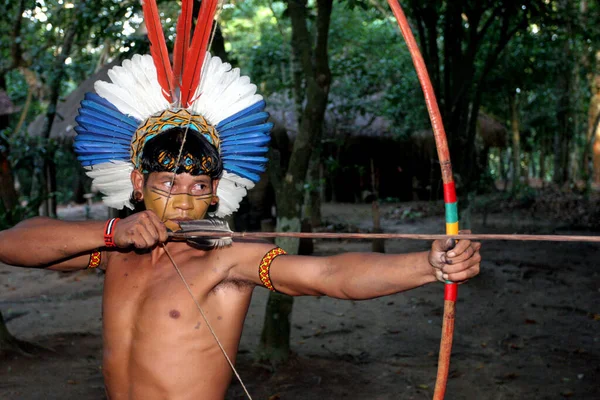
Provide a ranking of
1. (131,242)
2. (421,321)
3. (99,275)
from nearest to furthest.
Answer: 1. (131,242)
2. (421,321)
3. (99,275)

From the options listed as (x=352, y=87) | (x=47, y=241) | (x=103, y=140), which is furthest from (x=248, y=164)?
(x=352, y=87)

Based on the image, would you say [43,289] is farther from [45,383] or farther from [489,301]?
[489,301]

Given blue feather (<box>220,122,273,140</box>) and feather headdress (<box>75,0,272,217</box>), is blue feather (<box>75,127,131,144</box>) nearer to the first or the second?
feather headdress (<box>75,0,272,217</box>)

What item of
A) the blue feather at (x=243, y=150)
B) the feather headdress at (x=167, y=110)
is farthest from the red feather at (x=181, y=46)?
the blue feather at (x=243, y=150)

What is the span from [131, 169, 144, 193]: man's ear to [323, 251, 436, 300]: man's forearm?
2.99 feet

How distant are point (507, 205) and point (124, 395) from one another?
14.1 meters

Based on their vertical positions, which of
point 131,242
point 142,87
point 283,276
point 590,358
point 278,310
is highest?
point 142,87

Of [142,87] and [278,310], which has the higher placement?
[142,87]

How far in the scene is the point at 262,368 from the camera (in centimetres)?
532

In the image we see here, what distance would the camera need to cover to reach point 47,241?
2379 millimetres

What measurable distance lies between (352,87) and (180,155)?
10.3 metres

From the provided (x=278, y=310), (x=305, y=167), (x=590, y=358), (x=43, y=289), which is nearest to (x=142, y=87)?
(x=305, y=167)

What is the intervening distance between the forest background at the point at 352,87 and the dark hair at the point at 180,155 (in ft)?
8.20

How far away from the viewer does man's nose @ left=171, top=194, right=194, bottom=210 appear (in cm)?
245
